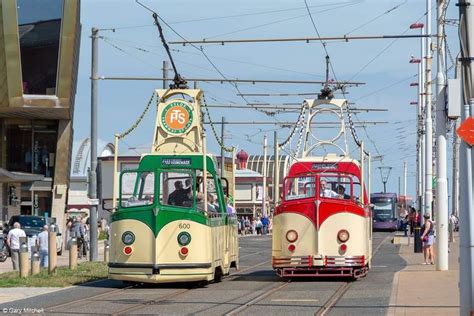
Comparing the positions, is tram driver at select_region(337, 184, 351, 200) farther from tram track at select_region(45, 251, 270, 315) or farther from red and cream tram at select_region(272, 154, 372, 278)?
tram track at select_region(45, 251, 270, 315)

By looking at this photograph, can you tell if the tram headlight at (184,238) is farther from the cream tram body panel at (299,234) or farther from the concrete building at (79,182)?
the concrete building at (79,182)

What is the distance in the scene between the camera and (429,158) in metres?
41.6

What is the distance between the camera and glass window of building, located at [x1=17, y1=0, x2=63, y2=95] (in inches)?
1938

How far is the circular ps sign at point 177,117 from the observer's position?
24.0m

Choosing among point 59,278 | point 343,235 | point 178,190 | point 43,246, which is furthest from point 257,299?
point 43,246

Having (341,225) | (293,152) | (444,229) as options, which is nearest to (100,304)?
(341,225)

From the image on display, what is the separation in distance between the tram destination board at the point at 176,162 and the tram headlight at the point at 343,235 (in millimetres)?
3632

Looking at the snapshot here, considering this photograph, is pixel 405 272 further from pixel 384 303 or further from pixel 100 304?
pixel 100 304

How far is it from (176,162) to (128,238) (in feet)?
7.58

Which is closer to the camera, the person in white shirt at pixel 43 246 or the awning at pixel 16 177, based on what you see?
the person in white shirt at pixel 43 246

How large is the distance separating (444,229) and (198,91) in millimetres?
7725

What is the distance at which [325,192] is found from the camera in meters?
23.7

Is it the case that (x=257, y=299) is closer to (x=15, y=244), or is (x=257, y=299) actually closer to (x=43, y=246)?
(x=43, y=246)

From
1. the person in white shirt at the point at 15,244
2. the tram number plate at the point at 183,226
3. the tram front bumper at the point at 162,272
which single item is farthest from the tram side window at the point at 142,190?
the person in white shirt at the point at 15,244
